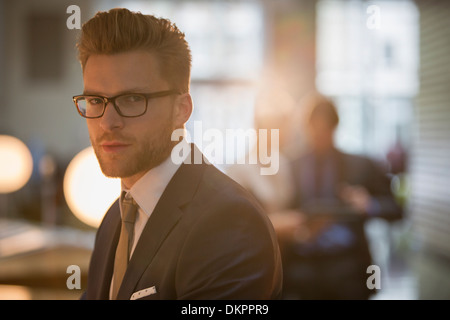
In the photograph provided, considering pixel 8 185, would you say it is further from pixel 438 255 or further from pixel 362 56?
pixel 362 56

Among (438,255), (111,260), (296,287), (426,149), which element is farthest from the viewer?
(426,149)

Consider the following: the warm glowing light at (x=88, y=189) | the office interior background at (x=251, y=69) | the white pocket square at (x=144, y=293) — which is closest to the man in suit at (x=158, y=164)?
the white pocket square at (x=144, y=293)

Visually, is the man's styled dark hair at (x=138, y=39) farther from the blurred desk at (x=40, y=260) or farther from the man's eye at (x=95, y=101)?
the blurred desk at (x=40, y=260)

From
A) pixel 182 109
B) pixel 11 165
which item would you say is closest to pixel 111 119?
pixel 182 109

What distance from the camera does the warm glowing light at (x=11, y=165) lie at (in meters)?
2.16

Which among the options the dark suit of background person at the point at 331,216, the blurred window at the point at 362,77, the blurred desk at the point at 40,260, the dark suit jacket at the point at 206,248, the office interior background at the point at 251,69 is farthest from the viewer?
the blurred window at the point at 362,77

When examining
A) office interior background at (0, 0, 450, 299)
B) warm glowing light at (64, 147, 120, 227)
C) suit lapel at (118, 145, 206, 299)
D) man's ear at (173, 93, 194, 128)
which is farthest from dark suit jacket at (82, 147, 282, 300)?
office interior background at (0, 0, 450, 299)

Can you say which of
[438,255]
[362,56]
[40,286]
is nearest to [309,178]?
[40,286]

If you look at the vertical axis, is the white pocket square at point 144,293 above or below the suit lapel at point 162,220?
below

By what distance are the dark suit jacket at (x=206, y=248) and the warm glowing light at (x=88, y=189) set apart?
0.37m

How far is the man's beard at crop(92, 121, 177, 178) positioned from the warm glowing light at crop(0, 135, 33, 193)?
1.51 meters

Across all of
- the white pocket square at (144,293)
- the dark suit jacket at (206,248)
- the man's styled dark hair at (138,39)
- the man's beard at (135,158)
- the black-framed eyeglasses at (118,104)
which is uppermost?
the man's styled dark hair at (138,39)
